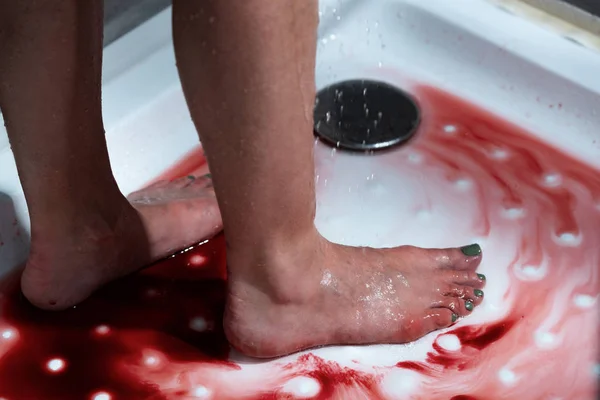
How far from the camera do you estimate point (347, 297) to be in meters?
0.88

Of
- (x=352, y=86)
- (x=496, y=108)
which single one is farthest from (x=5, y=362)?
(x=496, y=108)

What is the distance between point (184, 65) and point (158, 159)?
545 mm

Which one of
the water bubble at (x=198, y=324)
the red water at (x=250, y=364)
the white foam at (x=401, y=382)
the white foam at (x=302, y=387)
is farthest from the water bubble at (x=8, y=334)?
the white foam at (x=401, y=382)

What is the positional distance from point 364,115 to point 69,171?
59cm

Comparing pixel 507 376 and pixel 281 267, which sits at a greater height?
pixel 281 267

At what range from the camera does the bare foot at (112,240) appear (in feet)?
2.87

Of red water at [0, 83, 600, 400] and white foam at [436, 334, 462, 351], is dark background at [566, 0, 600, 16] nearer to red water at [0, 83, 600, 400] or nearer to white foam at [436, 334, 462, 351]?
red water at [0, 83, 600, 400]

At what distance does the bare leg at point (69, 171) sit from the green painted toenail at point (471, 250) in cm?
34

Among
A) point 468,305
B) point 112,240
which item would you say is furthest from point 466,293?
point 112,240

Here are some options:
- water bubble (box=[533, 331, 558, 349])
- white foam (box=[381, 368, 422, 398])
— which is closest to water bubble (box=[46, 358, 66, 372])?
white foam (box=[381, 368, 422, 398])

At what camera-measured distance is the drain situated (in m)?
1.23

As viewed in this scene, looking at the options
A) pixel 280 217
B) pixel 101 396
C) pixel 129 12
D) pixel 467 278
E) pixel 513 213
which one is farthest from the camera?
pixel 129 12

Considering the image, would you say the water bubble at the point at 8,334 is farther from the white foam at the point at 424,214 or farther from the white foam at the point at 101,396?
the white foam at the point at 424,214

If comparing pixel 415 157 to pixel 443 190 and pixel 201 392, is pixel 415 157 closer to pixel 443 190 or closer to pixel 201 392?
pixel 443 190
